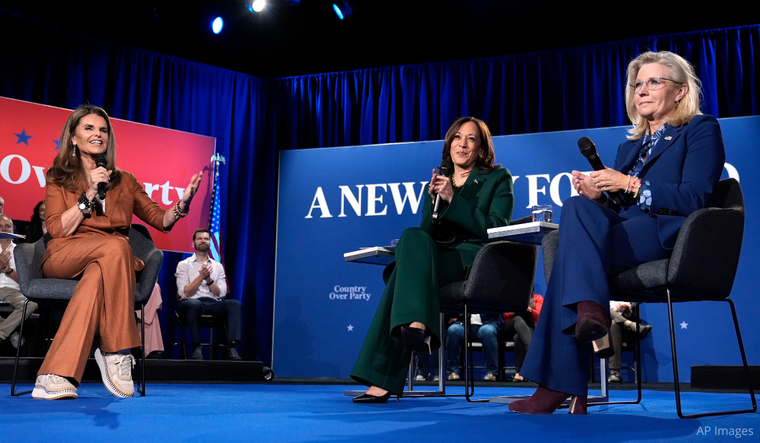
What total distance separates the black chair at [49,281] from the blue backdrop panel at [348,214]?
3.10m

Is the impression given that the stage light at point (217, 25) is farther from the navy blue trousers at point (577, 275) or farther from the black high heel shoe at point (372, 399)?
the navy blue trousers at point (577, 275)

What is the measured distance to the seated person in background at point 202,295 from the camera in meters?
5.65

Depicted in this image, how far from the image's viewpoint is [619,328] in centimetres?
514

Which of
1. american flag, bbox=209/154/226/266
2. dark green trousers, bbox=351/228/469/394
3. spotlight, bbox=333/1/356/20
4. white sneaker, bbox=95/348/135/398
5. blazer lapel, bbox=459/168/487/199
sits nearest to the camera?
dark green trousers, bbox=351/228/469/394

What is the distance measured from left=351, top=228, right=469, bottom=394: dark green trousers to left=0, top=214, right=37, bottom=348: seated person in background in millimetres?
3381

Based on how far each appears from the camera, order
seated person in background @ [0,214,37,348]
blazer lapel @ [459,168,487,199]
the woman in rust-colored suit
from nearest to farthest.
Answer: the woman in rust-colored suit → blazer lapel @ [459,168,487,199] → seated person in background @ [0,214,37,348]

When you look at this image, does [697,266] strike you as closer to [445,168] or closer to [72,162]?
[445,168]

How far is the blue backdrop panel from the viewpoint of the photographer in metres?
5.61

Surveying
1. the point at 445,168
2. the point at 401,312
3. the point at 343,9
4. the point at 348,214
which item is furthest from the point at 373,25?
the point at 401,312

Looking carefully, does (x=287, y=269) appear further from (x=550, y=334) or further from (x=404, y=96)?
(x=550, y=334)

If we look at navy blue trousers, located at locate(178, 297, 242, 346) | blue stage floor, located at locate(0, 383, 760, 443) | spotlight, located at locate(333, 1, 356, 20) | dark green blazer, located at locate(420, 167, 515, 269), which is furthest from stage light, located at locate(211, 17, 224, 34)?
blue stage floor, located at locate(0, 383, 760, 443)

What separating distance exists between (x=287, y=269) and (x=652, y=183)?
4574 millimetres

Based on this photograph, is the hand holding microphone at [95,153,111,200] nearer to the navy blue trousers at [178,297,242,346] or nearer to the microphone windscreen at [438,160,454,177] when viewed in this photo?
the microphone windscreen at [438,160,454,177]

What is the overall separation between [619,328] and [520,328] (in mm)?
740
